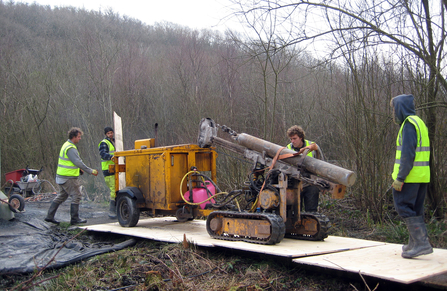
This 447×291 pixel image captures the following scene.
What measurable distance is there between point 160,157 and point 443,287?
184 inches

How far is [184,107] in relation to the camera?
17562 millimetres

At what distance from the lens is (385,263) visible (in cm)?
418

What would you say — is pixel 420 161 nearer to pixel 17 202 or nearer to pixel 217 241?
pixel 217 241

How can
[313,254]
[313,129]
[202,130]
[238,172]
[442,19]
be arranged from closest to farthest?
1. [313,254]
2. [442,19]
3. [202,130]
4. [238,172]
5. [313,129]

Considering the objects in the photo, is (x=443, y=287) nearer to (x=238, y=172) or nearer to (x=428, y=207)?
(x=428, y=207)

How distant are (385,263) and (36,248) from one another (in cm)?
497

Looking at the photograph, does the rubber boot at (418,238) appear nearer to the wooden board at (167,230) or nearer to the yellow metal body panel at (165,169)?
the wooden board at (167,230)

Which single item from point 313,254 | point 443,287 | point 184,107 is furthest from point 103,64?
point 443,287

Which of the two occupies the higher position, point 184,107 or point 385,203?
point 184,107

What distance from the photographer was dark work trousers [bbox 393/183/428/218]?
4.39m

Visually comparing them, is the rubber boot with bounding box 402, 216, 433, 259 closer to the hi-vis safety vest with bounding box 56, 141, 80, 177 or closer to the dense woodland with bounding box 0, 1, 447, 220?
the dense woodland with bounding box 0, 1, 447, 220

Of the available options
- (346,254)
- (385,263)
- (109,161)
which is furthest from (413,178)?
(109,161)

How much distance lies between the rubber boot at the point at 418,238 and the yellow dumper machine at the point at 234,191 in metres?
0.86

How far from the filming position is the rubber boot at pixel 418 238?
171 inches
